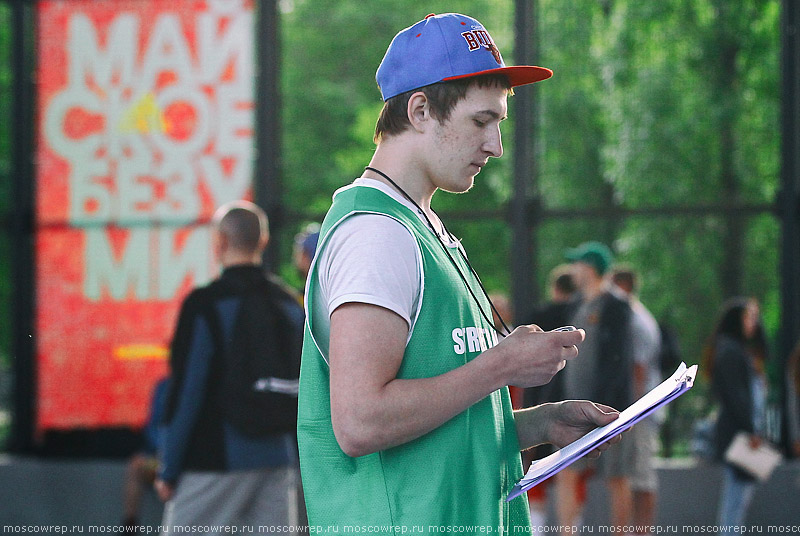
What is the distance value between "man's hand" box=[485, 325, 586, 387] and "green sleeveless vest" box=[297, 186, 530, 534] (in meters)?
0.11

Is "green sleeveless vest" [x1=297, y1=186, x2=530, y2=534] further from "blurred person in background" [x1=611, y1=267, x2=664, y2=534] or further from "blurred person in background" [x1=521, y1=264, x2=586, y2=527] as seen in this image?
"blurred person in background" [x1=611, y1=267, x2=664, y2=534]

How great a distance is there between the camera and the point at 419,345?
1.72 m

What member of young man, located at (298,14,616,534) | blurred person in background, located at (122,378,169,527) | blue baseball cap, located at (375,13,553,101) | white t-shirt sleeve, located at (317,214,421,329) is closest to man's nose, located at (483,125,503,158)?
young man, located at (298,14,616,534)

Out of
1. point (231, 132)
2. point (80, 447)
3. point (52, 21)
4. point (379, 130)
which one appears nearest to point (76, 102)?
point (52, 21)

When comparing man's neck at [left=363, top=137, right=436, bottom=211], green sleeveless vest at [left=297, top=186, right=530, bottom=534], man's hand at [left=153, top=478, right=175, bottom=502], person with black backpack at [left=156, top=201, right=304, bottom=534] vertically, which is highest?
man's neck at [left=363, top=137, right=436, bottom=211]

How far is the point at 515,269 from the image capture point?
8.02m

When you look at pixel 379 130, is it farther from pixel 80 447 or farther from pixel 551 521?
pixel 80 447

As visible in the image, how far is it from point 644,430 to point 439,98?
218 inches

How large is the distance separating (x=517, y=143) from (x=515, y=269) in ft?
3.19

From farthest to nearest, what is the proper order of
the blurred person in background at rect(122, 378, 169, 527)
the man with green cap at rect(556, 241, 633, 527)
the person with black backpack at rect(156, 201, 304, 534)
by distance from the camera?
the blurred person in background at rect(122, 378, 169, 527), the man with green cap at rect(556, 241, 633, 527), the person with black backpack at rect(156, 201, 304, 534)

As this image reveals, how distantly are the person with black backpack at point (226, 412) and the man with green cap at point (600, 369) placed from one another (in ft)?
8.54

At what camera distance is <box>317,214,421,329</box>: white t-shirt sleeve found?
1639 millimetres

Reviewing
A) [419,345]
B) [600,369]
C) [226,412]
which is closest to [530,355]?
[419,345]

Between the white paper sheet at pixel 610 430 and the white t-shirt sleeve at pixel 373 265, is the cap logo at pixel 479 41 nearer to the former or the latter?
the white t-shirt sleeve at pixel 373 265
